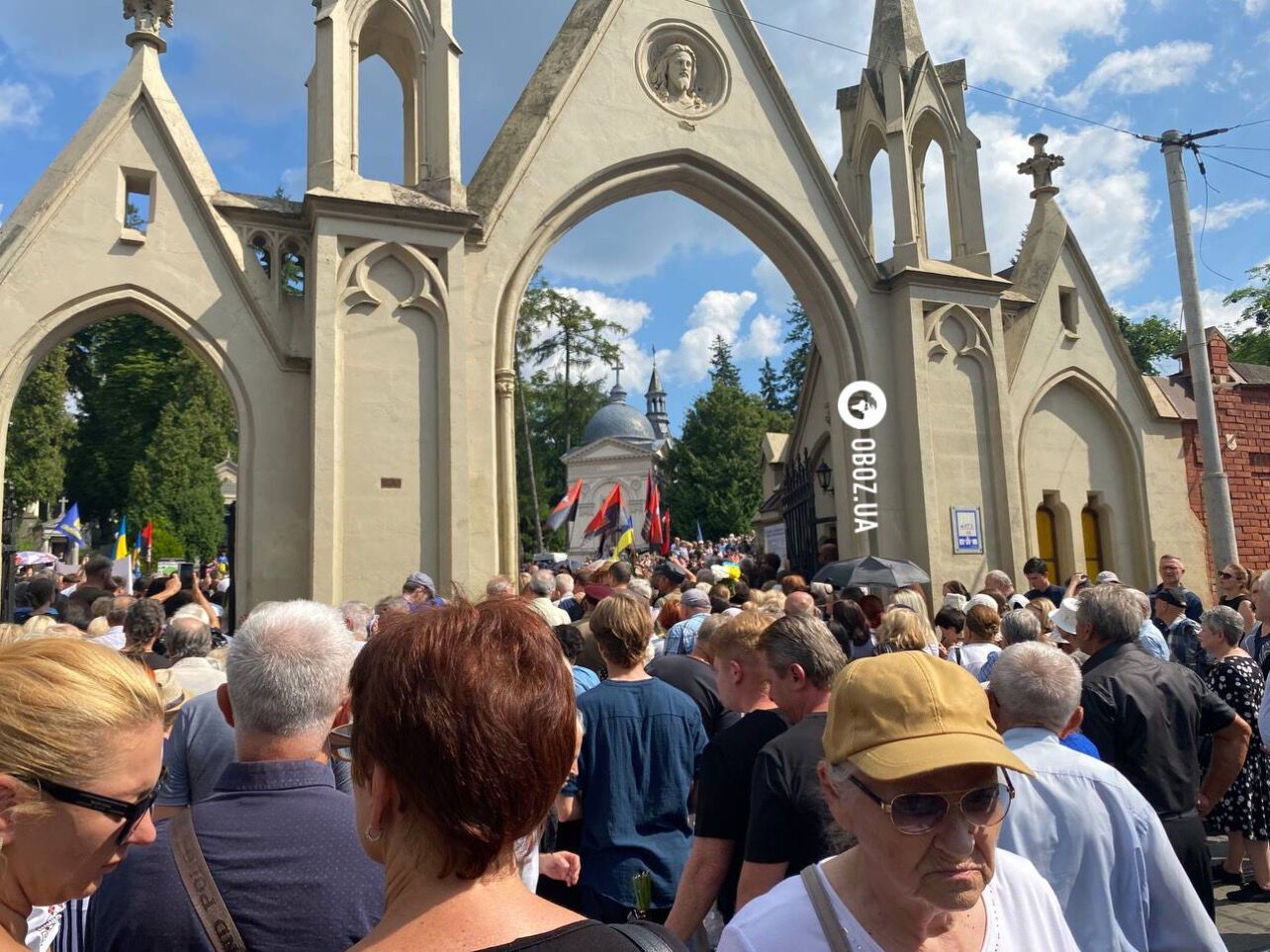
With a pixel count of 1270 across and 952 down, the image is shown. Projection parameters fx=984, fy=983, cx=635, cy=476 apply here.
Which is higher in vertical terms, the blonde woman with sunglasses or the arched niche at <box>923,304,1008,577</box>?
the arched niche at <box>923,304,1008,577</box>

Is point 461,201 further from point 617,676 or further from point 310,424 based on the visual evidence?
point 617,676

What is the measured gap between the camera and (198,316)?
12234 millimetres

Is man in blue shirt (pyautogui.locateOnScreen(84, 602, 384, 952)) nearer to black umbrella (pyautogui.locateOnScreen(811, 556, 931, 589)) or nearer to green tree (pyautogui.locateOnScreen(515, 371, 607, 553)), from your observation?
black umbrella (pyautogui.locateOnScreen(811, 556, 931, 589))

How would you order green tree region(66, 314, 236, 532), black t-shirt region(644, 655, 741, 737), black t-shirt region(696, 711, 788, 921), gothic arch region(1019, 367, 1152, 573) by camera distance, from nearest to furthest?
black t-shirt region(696, 711, 788, 921), black t-shirt region(644, 655, 741, 737), gothic arch region(1019, 367, 1152, 573), green tree region(66, 314, 236, 532)

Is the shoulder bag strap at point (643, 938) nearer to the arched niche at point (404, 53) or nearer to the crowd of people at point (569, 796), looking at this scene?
the crowd of people at point (569, 796)

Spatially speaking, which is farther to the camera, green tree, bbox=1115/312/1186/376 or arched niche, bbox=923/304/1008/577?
→ green tree, bbox=1115/312/1186/376

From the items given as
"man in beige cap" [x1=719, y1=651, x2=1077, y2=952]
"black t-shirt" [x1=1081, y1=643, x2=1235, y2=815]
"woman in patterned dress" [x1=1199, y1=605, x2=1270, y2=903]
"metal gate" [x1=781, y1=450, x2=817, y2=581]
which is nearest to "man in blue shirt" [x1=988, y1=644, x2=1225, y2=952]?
"man in beige cap" [x1=719, y1=651, x2=1077, y2=952]

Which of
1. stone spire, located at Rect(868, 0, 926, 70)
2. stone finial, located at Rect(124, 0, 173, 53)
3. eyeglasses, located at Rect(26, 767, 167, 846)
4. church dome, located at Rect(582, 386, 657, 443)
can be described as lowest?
eyeglasses, located at Rect(26, 767, 167, 846)

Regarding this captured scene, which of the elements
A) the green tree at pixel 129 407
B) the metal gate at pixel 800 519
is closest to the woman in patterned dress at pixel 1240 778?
the metal gate at pixel 800 519

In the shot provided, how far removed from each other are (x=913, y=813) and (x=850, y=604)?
5924 millimetres

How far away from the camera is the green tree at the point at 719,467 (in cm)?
5734

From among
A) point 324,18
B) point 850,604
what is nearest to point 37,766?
point 850,604

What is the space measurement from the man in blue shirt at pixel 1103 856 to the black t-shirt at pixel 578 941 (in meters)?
1.57

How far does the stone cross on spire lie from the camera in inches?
703
